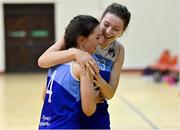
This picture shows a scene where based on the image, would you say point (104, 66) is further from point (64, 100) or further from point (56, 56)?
point (64, 100)

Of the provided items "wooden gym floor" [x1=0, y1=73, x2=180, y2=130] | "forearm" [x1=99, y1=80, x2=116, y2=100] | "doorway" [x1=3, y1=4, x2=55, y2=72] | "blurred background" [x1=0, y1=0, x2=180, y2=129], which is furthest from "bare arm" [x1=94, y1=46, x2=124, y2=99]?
"doorway" [x1=3, y1=4, x2=55, y2=72]

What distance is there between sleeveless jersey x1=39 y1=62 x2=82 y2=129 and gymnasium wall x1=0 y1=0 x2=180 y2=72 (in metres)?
16.0

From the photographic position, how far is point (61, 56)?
7.23 ft

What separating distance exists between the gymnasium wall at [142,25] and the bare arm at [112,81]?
15500 millimetres

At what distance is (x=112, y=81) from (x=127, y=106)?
6.54 metres

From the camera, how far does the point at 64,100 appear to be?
211 cm

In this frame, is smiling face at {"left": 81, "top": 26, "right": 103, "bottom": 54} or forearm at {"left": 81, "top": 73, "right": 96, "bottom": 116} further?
smiling face at {"left": 81, "top": 26, "right": 103, "bottom": 54}

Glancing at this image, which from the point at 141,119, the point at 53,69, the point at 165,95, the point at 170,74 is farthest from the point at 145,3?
the point at 53,69

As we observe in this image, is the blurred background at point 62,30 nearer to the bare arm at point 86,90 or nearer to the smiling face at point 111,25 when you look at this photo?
the smiling face at point 111,25

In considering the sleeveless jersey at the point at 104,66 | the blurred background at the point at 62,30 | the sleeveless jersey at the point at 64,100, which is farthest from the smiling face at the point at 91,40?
the blurred background at the point at 62,30

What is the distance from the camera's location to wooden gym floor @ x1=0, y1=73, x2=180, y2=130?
270 inches

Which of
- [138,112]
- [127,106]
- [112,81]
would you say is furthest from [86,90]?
[127,106]

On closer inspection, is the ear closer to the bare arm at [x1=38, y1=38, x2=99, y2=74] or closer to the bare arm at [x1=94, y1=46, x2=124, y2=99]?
the bare arm at [x1=38, y1=38, x2=99, y2=74]

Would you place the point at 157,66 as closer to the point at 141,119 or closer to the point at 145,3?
the point at 145,3
